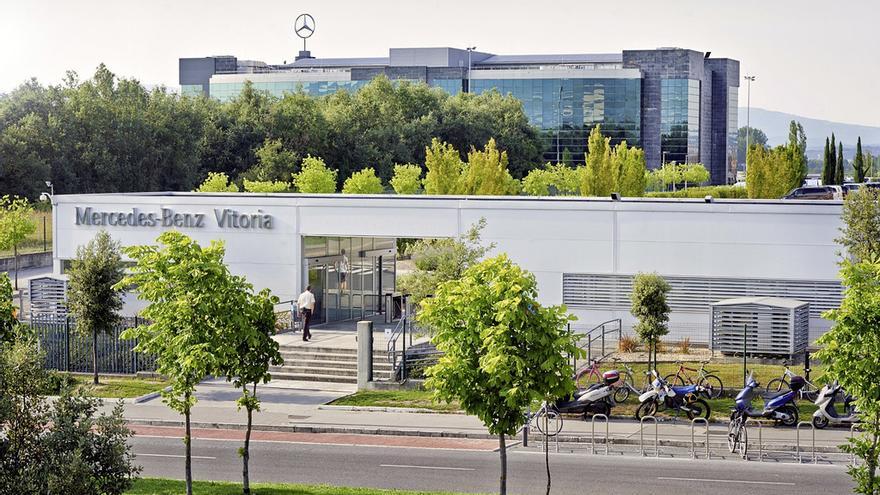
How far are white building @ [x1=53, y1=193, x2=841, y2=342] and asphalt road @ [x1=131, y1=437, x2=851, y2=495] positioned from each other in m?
12.5

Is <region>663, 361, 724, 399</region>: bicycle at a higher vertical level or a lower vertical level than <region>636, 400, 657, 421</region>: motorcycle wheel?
higher

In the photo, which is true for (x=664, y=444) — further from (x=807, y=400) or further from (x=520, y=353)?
(x=520, y=353)

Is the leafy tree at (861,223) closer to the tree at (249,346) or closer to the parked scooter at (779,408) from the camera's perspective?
the parked scooter at (779,408)

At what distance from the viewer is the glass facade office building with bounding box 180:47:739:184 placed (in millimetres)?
124500

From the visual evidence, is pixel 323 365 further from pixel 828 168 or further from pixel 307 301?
pixel 828 168

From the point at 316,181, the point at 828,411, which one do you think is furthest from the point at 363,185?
the point at 828,411

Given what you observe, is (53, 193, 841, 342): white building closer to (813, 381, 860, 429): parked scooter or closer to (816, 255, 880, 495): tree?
(813, 381, 860, 429): parked scooter

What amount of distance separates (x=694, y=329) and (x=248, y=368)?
61.1 feet

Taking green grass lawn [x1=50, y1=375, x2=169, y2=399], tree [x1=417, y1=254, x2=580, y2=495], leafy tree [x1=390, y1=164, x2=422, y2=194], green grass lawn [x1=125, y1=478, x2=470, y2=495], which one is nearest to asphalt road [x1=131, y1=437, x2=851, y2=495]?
green grass lawn [x1=125, y1=478, x2=470, y2=495]

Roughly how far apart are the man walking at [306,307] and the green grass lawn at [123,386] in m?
4.60

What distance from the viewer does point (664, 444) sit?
26.6 meters

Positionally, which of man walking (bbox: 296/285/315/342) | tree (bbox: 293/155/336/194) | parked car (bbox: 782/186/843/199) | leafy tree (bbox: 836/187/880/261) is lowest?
man walking (bbox: 296/285/315/342)

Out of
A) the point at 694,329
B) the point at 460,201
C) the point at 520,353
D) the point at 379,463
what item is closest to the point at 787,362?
the point at 694,329

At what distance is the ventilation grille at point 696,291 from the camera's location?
36.7m
